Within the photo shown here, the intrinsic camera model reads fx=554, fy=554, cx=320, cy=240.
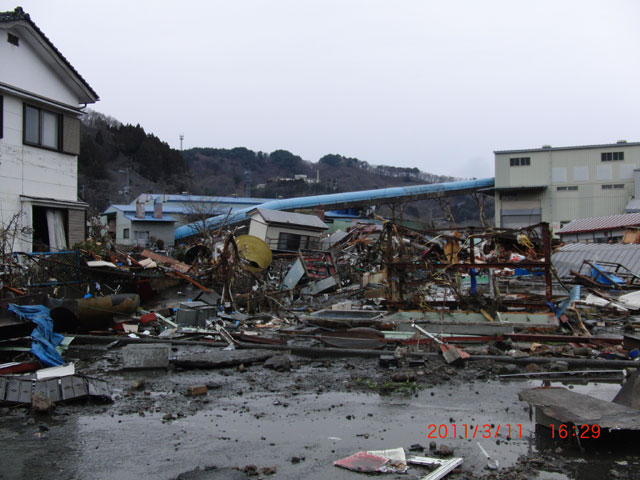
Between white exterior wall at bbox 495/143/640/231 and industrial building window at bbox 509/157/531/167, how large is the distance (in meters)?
0.22

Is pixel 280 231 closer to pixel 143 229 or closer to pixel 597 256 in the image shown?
pixel 597 256

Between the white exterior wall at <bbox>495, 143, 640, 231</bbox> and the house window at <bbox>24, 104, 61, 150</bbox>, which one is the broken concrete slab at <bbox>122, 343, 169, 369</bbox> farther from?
the white exterior wall at <bbox>495, 143, 640, 231</bbox>

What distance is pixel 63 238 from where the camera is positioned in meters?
17.3

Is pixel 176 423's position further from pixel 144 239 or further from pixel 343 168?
pixel 343 168

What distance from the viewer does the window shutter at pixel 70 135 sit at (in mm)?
17406

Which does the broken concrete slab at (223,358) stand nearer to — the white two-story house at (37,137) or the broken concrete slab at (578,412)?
the broken concrete slab at (578,412)

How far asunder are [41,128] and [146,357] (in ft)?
36.5

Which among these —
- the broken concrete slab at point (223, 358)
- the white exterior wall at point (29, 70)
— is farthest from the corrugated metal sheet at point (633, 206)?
the broken concrete slab at point (223, 358)

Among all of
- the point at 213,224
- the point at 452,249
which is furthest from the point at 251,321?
the point at 213,224

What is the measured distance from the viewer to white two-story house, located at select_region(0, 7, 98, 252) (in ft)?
50.5

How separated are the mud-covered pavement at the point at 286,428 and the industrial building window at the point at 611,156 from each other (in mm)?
38803

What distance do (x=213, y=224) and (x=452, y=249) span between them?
26621 mm

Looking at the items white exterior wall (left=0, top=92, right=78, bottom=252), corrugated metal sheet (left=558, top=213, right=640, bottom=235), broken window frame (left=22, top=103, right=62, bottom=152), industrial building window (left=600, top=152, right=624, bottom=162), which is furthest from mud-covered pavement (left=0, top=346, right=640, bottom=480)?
industrial building window (left=600, top=152, right=624, bottom=162)

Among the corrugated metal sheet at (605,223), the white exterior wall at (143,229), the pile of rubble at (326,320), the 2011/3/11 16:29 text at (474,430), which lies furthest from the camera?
the white exterior wall at (143,229)
